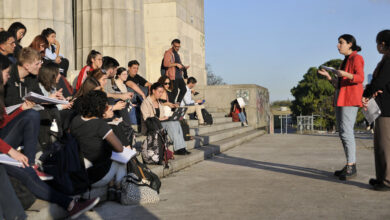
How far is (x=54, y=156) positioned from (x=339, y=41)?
4.26 m

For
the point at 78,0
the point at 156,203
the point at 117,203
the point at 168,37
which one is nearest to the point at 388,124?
the point at 156,203

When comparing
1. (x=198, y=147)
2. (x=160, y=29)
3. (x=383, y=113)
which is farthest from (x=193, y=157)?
(x=160, y=29)

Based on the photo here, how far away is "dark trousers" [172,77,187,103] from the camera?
1191 cm

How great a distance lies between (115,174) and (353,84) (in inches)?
140

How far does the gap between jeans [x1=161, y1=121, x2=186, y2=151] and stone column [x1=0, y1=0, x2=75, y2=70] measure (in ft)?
12.8

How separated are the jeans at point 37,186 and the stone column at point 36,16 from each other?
6616mm

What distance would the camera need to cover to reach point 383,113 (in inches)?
231

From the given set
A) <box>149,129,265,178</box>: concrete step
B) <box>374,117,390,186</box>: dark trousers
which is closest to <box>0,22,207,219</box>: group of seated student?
<box>149,129,265,178</box>: concrete step

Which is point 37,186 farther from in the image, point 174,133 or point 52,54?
point 174,133

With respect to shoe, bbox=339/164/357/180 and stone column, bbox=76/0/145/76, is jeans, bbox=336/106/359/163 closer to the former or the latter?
shoe, bbox=339/164/357/180

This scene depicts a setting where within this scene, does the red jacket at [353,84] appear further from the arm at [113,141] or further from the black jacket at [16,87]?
the black jacket at [16,87]

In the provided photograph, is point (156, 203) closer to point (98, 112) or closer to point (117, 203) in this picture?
point (117, 203)

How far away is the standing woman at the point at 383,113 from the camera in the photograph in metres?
5.76

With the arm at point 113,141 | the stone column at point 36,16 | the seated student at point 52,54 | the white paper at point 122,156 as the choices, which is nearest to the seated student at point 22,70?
the arm at point 113,141
